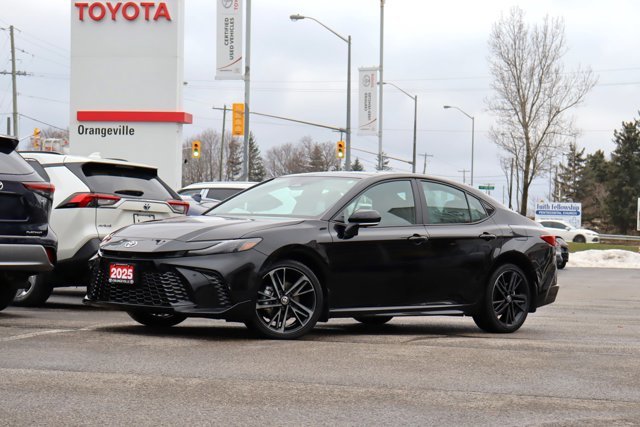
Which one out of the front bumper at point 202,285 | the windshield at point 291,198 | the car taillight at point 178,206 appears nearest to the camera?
the front bumper at point 202,285

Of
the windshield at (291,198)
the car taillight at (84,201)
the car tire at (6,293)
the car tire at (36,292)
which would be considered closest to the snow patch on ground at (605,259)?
the car taillight at (84,201)

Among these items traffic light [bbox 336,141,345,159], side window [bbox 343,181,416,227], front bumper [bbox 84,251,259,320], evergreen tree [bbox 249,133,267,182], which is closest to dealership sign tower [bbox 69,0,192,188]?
traffic light [bbox 336,141,345,159]

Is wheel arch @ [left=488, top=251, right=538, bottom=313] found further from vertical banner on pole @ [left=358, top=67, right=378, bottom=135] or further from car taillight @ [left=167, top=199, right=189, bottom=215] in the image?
vertical banner on pole @ [left=358, top=67, right=378, bottom=135]

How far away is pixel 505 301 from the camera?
10.3 meters

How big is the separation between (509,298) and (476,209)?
90 centimetres

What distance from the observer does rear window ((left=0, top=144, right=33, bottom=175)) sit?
31.1 ft

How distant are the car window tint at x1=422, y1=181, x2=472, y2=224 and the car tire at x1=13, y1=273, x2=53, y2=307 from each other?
420 centimetres

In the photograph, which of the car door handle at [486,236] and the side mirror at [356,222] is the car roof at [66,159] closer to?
the side mirror at [356,222]

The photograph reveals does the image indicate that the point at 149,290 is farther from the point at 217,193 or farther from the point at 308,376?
the point at 217,193

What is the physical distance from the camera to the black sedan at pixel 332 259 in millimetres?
8359

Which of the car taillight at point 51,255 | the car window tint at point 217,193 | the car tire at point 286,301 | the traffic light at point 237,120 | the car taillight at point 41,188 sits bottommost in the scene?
the car tire at point 286,301

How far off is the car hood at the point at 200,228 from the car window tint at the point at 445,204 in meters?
1.62

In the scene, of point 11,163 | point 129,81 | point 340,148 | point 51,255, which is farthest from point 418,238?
point 340,148

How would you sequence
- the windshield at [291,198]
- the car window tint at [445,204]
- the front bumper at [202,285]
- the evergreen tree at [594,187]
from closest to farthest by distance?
the front bumper at [202,285] < the windshield at [291,198] < the car window tint at [445,204] < the evergreen tree at [594,187]
